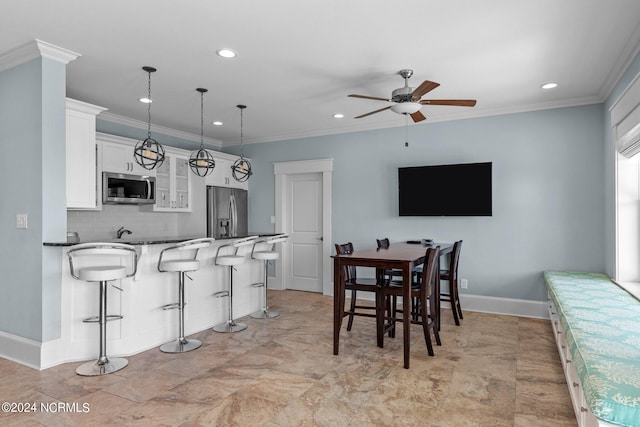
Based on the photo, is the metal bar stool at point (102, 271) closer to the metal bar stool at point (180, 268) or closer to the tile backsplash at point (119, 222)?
the metal bar stool at point (180, 268)

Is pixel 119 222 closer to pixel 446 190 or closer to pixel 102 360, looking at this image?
pixel 102 360

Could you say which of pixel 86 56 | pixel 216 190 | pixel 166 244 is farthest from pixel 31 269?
pixel 216 190

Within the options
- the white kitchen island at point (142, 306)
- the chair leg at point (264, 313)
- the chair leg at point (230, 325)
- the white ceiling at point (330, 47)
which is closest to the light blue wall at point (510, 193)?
the white ceiling at point (330, 47)

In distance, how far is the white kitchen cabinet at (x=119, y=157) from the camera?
4.91 m

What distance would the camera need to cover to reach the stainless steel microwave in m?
4.90

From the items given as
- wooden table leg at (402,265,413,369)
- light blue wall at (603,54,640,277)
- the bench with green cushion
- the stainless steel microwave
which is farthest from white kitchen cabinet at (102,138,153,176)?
light blue wall at (603,54,640,277)

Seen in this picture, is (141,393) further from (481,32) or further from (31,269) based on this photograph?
(481,32)

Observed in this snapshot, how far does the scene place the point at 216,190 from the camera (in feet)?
20.5

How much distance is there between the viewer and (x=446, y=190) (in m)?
5.23

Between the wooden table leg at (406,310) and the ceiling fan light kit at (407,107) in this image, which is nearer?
Result: the wooden table leg at (406,310)

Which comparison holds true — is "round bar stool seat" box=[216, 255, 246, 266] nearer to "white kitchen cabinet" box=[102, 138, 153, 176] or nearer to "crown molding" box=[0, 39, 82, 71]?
"white kitchen cabinet" box=[102, 138, 153, 176]

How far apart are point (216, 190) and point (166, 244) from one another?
255 cm

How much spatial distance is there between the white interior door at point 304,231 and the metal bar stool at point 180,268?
9.14 feet

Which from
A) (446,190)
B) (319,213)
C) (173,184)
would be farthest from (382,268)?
(173,184)
